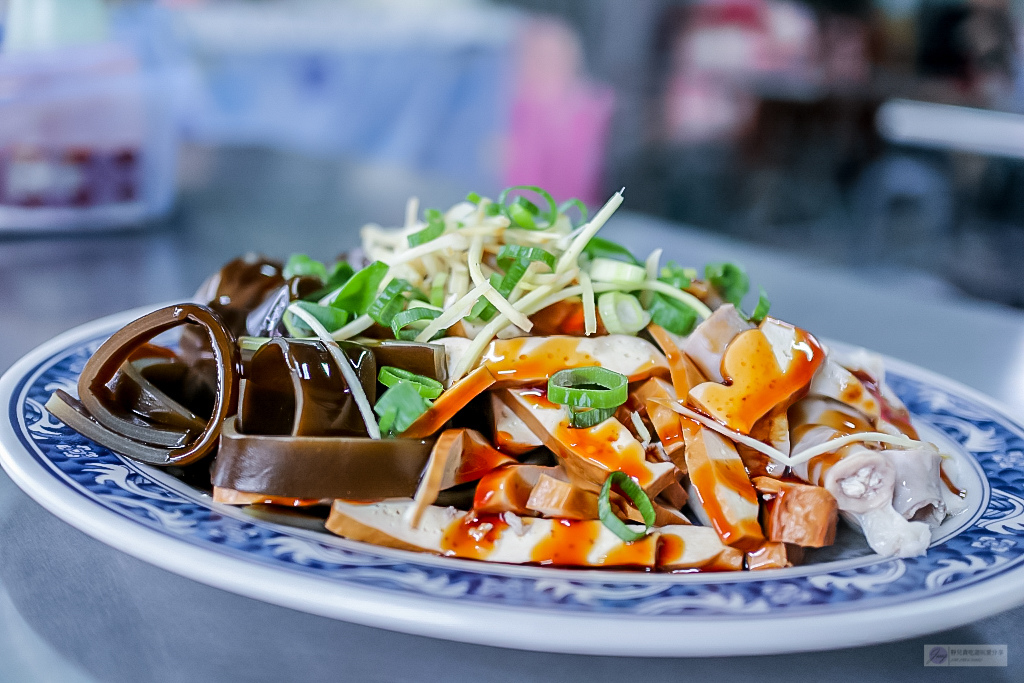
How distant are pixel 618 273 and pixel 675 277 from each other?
0.48 ft

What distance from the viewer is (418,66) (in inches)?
279

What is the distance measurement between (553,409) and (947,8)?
216 inches

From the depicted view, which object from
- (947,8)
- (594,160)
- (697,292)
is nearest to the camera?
(697,292)

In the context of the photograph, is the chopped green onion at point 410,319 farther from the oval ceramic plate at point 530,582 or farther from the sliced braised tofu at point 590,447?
the oval ceramic plate at point 530,582

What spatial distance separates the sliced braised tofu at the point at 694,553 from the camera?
1.01 meters

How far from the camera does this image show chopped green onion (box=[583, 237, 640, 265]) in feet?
4.99

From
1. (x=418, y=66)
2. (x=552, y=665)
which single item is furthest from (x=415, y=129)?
(x=552, y=665)

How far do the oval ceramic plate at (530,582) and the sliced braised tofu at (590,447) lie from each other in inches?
6.9

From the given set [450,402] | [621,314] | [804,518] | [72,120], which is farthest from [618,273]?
[72,120]

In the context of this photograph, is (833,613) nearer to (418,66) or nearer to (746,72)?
(746,72)

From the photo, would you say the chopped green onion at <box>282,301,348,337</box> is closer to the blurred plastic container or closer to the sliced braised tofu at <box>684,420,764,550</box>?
the sliced braised tofu at <box>684,420,764,550</box>

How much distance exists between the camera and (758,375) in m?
1.24

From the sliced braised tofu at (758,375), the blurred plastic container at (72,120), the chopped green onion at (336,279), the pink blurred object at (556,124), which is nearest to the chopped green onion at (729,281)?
the sliced braised tofu at (758,375)

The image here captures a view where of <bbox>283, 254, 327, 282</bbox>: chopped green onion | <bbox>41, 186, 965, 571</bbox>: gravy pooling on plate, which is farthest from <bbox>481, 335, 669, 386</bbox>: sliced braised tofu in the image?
<bbox>283, 254, 327, 282</bbox>: chopped green onion
